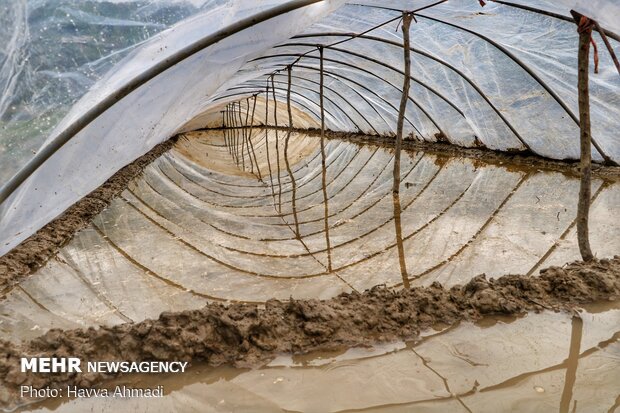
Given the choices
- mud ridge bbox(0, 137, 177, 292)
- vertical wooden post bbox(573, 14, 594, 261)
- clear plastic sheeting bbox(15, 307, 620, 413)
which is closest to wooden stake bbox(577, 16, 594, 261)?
vertical wooden post bbox(573, 14, 594, 261)

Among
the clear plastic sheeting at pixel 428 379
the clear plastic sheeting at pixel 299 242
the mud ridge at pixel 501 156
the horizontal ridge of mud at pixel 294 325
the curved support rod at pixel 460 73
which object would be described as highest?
the curved support rod at pixel 460 73

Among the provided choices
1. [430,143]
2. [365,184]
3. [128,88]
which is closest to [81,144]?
[128,88]

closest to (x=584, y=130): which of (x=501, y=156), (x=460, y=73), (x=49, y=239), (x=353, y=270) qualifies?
(x=353, y=270)

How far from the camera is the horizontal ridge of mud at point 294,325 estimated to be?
269 cm

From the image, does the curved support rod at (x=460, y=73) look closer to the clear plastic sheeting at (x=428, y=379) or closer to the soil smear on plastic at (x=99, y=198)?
the soil smear on plastic at (x=99, y=198)

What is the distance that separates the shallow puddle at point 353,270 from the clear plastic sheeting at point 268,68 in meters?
0.86

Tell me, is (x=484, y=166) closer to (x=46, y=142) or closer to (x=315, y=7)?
(x=315, y=7)

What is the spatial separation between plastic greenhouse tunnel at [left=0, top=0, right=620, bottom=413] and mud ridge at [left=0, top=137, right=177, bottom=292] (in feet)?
0.12

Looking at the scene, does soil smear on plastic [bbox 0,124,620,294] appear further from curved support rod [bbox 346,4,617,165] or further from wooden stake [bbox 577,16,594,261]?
wooden stake [bbox 577,16,594,261]

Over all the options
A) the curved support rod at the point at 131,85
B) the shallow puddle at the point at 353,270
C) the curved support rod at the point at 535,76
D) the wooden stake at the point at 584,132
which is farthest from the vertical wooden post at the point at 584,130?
the curved support rod at the point at 535,76

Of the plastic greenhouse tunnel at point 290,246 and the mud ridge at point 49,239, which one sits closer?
the plastic greenhouse tunnel at point 290,246

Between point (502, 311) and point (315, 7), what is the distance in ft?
10.4

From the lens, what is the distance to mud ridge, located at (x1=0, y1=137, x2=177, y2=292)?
424 cm

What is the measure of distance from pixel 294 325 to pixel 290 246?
6.46 feet
